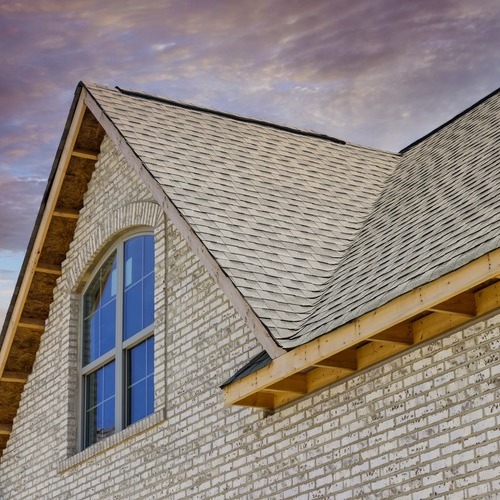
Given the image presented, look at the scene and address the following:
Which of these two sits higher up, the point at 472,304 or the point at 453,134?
the point at 453,134

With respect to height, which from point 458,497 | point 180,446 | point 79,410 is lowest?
point 458,497

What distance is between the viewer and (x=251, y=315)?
952cm

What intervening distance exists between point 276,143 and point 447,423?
7344 mm

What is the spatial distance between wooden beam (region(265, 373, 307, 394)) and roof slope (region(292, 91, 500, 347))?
1.52 ft

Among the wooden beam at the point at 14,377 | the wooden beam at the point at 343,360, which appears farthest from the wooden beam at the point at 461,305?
the wooden beam at the point at 14,377

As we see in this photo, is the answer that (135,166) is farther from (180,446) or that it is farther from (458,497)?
(458,497)

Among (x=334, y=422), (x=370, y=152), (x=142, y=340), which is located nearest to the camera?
(x=334, y=422)

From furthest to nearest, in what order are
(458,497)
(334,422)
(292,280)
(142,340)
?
(142,340) < (292,280) < (334,422) < (458,497)

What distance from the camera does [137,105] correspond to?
46.3 feet

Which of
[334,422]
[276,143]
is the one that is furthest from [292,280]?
[276,143]

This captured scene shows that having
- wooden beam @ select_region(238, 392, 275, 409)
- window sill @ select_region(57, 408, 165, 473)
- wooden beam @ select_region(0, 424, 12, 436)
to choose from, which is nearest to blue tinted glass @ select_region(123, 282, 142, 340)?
window sill @ select_region(57, 408, 165, 473)

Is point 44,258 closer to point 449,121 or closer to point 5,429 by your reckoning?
point 5,429

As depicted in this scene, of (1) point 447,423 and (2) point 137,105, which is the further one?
(2) point 137,105

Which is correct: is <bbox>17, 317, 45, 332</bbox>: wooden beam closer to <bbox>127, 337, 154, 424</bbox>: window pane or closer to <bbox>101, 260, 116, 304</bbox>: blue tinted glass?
<bbox>101, 260, 116, 304</bbox>: blue tinted glass
